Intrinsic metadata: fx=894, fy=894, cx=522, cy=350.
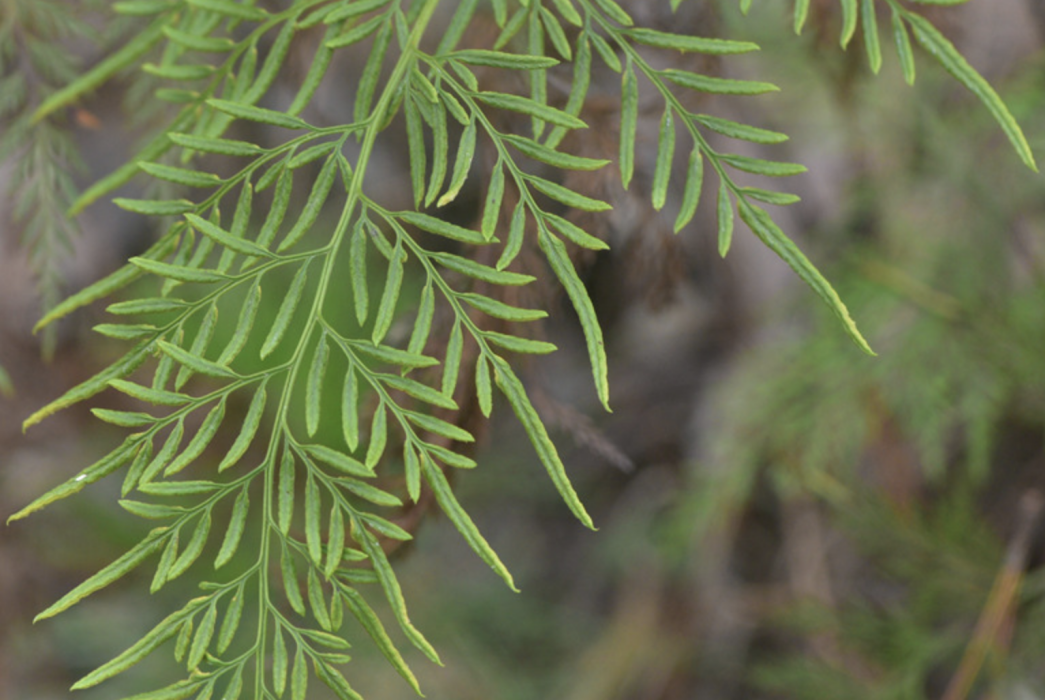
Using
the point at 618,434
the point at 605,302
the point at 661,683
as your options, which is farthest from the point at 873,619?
the point at 605,302

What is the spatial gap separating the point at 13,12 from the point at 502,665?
134 cm

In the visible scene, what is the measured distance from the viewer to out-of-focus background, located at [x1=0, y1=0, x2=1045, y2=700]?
120 cm

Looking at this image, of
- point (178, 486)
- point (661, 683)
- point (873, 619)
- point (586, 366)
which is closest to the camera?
point (178, 486)

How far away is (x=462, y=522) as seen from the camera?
43 cm

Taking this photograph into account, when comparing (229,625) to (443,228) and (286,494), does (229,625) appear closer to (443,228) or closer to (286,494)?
(286,494)

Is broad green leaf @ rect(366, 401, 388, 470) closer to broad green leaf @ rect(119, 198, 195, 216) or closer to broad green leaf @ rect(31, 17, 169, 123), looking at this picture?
broad green leaf @ rect(119, 198, 195, 216)

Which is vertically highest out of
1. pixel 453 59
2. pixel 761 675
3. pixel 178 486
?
pixel 453 59

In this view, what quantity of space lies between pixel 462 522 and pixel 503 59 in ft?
0.80

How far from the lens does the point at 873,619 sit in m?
1.27

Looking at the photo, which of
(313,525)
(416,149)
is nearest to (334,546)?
(313,525)

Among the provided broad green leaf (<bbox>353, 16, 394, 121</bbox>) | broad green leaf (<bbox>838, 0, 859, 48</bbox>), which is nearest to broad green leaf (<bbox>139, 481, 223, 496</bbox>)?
broad green leaf (<bbox>353, 16, 394, 121</bbox>)

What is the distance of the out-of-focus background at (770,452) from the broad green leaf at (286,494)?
0.46 meters

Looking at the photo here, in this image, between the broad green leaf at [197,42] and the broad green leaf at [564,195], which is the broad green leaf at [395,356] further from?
the broad green leaf at [197,42]

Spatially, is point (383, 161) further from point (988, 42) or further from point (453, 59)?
point (453, 59)
